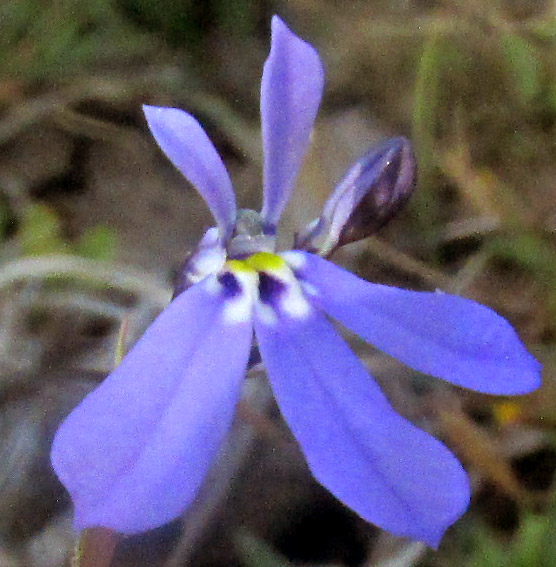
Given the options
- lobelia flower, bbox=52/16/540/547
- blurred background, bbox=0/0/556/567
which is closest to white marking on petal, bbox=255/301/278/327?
lobelia flower, bbox=52/16/540/547

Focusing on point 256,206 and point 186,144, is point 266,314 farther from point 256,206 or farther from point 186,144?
point 256,206

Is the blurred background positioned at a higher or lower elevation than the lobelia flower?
lower

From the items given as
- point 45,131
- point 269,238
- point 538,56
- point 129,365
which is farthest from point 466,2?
point 129,365

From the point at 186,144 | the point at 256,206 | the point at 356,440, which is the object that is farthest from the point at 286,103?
the point at 256,206

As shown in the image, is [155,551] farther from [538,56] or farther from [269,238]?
[538,56]

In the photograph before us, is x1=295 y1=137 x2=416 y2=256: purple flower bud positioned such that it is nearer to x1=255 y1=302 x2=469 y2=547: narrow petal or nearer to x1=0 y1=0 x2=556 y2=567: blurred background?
x1=255 y1=302 x2=469 y2=547: narrow petal

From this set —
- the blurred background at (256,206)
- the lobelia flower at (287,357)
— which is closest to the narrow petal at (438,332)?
the lobelia flower at (287,357)

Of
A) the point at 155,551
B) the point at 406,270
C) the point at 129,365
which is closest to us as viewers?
the point at 129,365

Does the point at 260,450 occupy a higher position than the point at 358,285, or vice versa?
the point at 358,285
